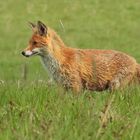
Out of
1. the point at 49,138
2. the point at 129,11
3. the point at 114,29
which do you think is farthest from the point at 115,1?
the point at 49,138

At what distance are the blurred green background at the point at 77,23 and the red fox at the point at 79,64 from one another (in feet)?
28.0

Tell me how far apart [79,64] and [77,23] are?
14263mm

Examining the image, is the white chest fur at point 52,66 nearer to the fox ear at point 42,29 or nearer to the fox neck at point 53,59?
the fox neck at point 53,59

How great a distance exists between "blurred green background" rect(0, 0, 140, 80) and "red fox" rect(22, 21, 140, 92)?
28.0 ft

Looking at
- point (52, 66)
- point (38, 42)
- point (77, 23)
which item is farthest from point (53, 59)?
point (77, 23)

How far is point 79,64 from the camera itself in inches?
432

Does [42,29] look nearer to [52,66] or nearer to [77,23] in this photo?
[52,66]

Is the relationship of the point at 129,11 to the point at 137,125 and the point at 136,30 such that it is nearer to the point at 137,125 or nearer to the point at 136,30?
the point at 136,30

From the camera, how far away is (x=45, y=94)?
765 cm

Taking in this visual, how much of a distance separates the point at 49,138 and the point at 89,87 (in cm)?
538

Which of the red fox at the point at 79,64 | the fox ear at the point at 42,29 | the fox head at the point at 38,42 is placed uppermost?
the fox ear at the point at 42,29

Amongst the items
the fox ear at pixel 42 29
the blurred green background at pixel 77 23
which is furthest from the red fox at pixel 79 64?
the blurred green background at pixel 77 23

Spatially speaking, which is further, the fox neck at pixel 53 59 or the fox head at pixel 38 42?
the fox head at pixel 38 42

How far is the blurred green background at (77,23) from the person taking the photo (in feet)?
72.6
